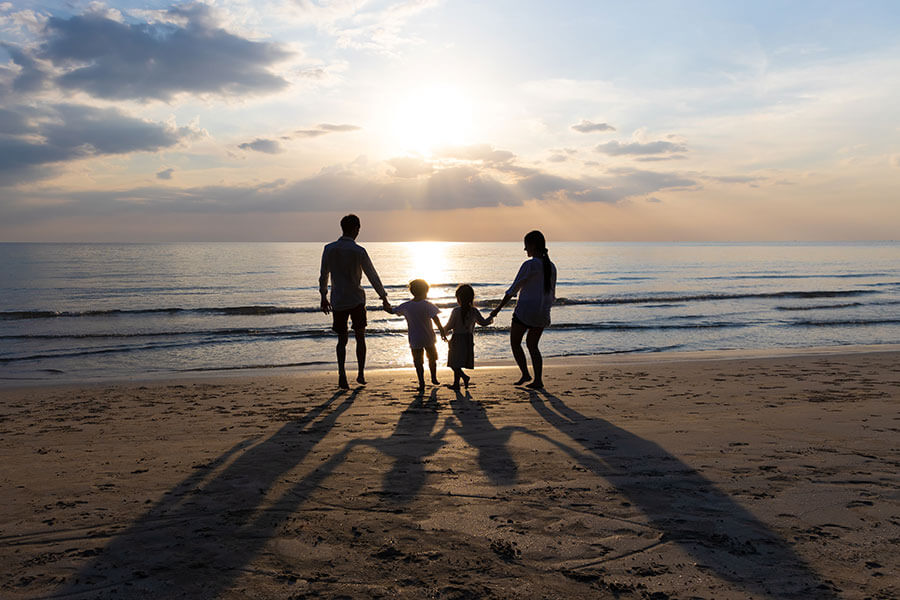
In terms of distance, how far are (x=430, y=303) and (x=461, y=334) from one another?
0.67 meters

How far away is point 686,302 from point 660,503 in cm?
2733

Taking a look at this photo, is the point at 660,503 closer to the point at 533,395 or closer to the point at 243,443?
the point at 243,443

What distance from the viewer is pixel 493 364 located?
1270 cm

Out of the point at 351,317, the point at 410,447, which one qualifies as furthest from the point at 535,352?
the point at 410,447

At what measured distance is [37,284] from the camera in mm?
40562

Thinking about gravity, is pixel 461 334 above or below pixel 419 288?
below

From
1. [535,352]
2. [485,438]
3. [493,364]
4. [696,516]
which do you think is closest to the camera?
[696,516]

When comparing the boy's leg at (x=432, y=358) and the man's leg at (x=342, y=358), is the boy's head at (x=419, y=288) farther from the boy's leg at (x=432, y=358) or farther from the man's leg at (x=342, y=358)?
the man's leg at (x=342, y=358)

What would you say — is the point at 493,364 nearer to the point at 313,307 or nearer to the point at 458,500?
the point at 458,500

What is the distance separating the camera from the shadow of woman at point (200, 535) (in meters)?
2.87

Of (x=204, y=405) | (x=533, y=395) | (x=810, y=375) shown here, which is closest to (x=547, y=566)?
(x=533, y=395)

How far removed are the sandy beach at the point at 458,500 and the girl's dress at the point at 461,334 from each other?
113 cm

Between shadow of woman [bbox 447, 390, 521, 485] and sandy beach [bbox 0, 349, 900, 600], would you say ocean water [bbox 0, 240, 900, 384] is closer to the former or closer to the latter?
shadow of woman [bbox 447, 390, 521, 485]

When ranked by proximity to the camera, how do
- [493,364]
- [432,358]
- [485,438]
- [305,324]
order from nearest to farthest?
[485,438]
[432,358]
[493,364]
[305,324]
